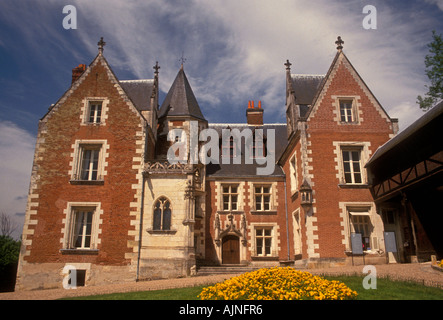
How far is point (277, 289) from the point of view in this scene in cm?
809

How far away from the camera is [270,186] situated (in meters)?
23.6

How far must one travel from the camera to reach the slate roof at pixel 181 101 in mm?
22811

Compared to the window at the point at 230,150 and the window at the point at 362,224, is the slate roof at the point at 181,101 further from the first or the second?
the window at the point at 362,224

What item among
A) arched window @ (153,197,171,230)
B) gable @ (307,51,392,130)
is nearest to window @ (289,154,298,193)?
gable @ (307,51,392,130)

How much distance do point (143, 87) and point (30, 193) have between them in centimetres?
953

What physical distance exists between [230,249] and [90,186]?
949 centimetres

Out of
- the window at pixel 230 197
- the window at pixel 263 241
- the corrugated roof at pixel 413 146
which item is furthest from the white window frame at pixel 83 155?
the corrugated roof at pixel 413 146

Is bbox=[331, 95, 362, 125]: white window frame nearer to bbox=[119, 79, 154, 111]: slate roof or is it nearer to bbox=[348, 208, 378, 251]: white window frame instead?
bbox=[348, 208, 378, 251]: white window frame

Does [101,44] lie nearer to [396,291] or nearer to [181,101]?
[181,101]

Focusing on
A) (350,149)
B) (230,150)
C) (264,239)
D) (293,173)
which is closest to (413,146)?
(350,149)

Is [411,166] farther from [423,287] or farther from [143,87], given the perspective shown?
[143,87]

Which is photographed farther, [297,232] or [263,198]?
[263,198]
